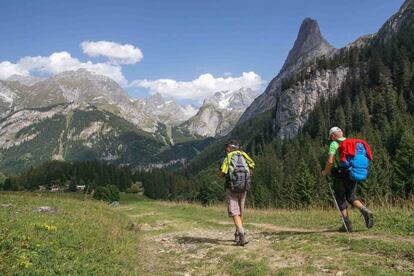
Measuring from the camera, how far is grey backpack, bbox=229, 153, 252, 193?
13367 mm

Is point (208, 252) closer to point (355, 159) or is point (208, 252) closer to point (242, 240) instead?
point (242, 240)

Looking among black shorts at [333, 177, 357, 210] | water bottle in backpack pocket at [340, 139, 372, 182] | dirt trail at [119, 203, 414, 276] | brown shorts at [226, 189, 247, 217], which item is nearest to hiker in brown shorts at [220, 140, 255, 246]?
brown shorts at [226, 189, 247, 217]

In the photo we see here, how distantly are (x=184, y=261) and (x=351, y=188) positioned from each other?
20.5ft

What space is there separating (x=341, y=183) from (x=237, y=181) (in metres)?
3.66

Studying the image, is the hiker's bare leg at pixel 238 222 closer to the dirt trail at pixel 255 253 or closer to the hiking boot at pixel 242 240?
the hiking boot at pixel 242 240

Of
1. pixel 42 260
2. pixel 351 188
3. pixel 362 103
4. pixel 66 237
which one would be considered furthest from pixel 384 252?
pixel 362 103

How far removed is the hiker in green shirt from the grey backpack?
8.97ft

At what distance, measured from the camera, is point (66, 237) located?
12.3m

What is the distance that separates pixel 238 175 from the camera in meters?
13.4

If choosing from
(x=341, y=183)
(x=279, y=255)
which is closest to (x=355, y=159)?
(x=341, y=183)

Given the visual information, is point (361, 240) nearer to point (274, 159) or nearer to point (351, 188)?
point (351, 188)

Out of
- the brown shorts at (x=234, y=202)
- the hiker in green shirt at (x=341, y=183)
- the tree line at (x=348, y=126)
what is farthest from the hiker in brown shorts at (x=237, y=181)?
the tree line at (x=348, y=126)

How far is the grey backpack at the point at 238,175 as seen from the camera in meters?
13.4

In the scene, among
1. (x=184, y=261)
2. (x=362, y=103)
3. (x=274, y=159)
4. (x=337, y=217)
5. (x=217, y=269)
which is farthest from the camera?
(x=362, y=103)
